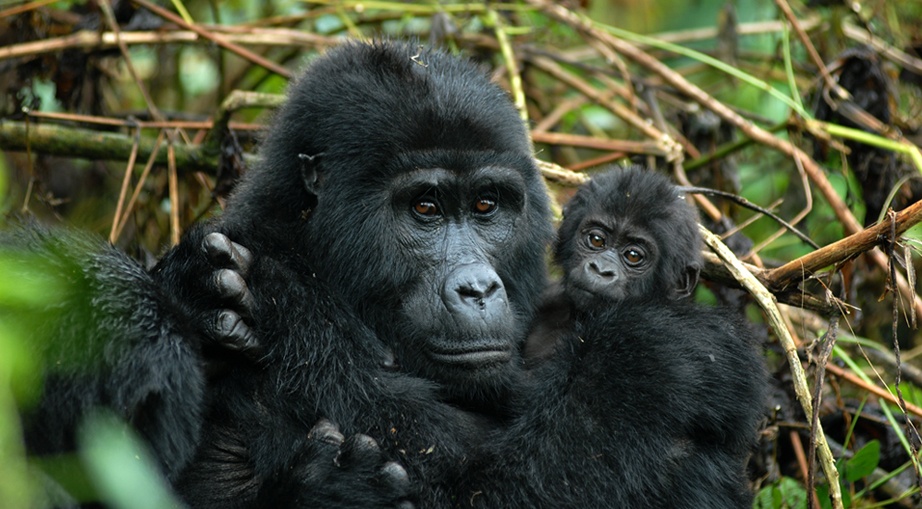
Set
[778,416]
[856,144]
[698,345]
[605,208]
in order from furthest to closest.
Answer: [856,144] → [778,416] → [605,208] → [698,345]

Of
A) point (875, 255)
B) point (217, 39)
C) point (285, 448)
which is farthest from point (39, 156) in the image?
point (875, 255)

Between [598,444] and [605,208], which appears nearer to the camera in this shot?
[598,444]

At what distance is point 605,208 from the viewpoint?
12.9 feet

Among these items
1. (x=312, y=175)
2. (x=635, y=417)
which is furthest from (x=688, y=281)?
(x=312, y=175)

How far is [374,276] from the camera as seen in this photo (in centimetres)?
317

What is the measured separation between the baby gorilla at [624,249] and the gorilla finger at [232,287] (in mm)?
1222

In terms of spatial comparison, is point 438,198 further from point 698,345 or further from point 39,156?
point 39,156

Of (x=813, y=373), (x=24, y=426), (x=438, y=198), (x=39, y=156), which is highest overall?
(x=438, y=198)

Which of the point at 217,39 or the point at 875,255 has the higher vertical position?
the point at 217,39

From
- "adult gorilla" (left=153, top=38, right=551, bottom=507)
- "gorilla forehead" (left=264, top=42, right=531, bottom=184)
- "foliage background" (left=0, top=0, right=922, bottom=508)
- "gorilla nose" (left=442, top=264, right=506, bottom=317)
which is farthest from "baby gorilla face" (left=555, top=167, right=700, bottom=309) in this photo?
"gorilla nose" (left=442, top=264, right=506, bottom=317)

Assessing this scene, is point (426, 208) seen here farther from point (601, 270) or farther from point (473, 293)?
point (601, 270)

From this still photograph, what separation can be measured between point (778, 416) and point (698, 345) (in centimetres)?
128

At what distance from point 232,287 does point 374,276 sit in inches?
19.2

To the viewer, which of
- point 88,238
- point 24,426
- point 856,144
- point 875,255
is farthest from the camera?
point 856,144
